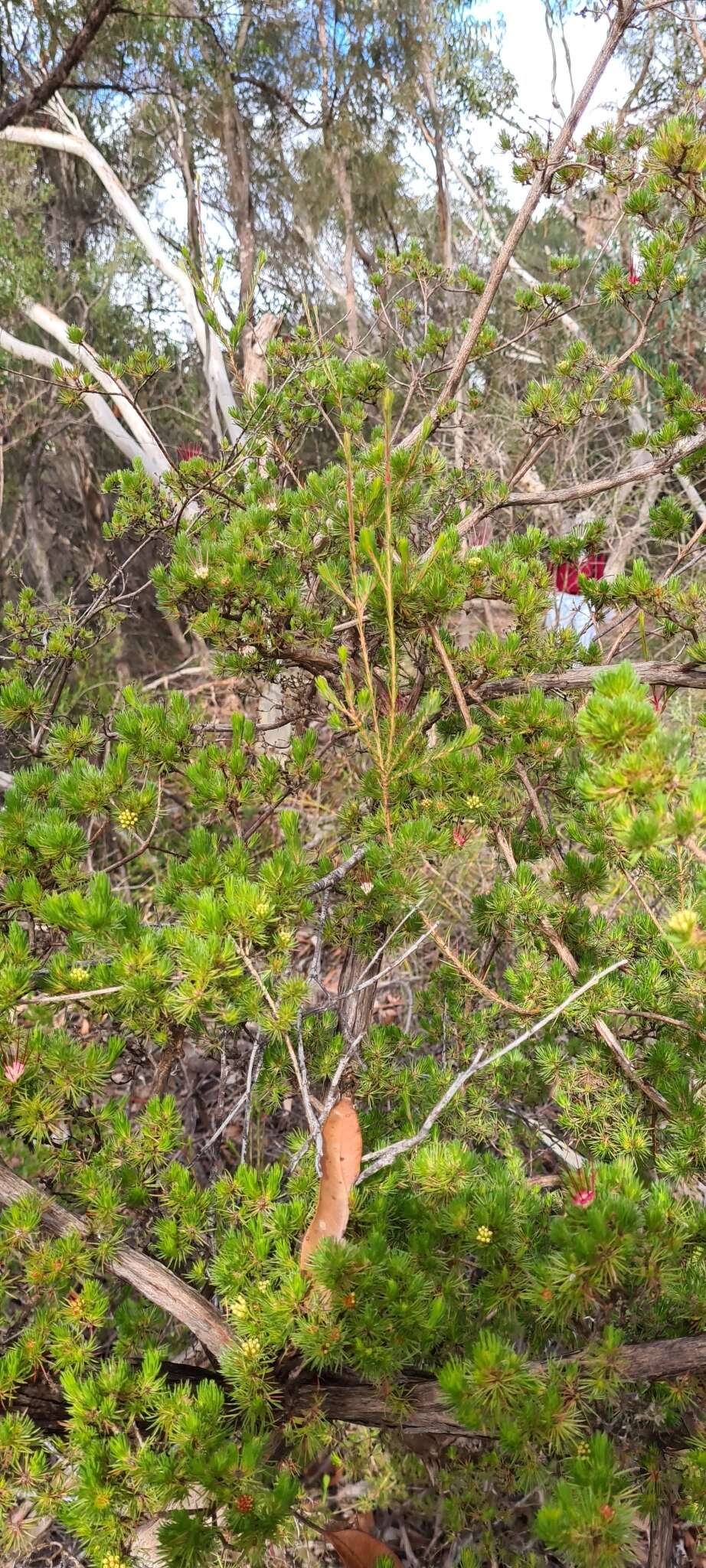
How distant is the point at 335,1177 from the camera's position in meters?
1.32

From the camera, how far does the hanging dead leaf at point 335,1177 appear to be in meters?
1.32

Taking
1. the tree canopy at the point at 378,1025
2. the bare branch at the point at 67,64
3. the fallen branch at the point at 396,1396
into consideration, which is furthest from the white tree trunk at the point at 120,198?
the fallen branch at the point at 396,1396

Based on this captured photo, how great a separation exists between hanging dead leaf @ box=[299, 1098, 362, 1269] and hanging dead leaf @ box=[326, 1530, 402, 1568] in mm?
961

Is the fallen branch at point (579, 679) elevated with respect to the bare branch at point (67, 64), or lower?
lower

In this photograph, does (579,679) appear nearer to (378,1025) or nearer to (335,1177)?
(378,1025)

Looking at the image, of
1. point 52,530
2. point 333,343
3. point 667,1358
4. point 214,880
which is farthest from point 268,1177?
point 52,530

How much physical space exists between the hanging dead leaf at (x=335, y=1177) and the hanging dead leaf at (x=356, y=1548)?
0.96 metres

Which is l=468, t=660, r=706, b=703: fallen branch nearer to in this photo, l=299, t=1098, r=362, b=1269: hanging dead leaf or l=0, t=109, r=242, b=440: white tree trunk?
l=299, t=1098, r=362, b=1269: hanging dead leaf

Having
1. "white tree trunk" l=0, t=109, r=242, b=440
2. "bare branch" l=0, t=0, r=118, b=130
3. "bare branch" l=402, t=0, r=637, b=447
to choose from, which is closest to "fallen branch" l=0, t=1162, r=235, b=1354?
"bare branch" l=402, t=0, r=637, b=447

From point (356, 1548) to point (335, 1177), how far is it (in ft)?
3.64

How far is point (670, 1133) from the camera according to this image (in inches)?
67.4

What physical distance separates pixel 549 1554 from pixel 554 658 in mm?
2145

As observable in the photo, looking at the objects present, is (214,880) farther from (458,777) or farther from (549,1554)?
(549,1554)

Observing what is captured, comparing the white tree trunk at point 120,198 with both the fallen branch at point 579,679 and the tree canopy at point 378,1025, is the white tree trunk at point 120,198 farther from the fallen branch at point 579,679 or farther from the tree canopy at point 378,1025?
the fallen branch at point 579,679
